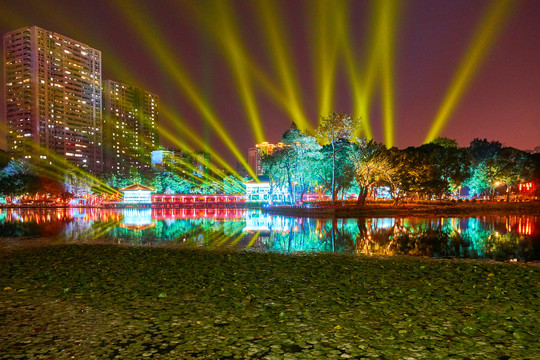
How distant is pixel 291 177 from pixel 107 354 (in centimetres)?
5508

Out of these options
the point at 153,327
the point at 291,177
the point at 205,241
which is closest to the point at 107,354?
the point at 153,327

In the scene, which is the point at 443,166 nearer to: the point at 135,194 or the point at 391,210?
the point at 391,210

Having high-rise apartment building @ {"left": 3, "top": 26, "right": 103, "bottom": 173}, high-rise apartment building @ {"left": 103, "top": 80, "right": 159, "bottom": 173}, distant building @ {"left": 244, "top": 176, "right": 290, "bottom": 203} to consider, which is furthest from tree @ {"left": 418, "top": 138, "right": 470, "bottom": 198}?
high-rise apartment building @ {"left": 103, "top": 80, "right": 159, "bottom": 173}

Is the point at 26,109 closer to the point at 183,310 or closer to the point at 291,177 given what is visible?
the point at 291,177

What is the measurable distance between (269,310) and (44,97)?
165 metres

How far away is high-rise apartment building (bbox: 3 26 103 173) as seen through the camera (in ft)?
470

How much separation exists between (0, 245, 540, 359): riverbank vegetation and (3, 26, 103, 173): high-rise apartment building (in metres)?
147

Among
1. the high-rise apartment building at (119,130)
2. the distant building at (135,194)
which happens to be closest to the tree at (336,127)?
the distant building at (135,194)

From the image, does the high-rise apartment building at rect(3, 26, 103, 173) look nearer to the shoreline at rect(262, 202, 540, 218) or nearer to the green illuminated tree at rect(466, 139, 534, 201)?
the shoreline at rect(262, 202, 540, 218)

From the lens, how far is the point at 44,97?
14475 cm

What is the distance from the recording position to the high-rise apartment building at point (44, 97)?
14312 cm

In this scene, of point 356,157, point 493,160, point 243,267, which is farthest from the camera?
point 493,160

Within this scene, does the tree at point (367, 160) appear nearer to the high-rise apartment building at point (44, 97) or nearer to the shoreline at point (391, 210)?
the shoreline at point (391, 210)

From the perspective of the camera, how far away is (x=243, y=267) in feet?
41.5
